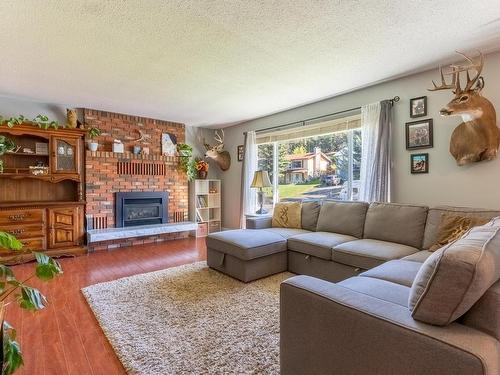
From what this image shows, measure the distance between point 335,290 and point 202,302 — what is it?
1.58m

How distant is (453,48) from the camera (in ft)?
8.41

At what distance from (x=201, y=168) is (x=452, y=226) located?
4446 millimetres

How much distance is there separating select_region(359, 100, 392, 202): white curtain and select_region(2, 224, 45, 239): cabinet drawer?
4.53m

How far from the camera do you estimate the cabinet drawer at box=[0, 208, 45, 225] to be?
3.70 metres

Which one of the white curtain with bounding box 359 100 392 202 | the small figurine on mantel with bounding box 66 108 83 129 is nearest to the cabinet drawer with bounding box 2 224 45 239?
the small figurine on mantel with bounding box 66 108 83 129

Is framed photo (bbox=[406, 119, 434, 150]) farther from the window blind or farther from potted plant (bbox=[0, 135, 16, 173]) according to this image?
potted plant (bbox=[0, 135, 16, 173])

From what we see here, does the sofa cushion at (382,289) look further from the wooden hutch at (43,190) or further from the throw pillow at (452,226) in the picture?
the wooden hutch at (43,190)

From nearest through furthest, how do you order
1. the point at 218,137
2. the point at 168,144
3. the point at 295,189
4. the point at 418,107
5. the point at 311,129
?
the point at 418,107, the point at 311,129, the point at 295,189, the point at 168,144, the point at 218,137

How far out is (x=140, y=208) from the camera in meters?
5.12

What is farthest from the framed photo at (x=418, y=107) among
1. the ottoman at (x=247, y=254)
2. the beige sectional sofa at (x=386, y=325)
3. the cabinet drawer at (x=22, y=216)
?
the cabinet drawer at (x=22, y=216)

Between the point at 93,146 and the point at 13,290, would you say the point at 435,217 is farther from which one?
the point at 93,146

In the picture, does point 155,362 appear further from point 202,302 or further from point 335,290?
point 335,290

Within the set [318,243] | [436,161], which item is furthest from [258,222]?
[436,161]

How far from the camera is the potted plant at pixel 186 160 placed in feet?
18.2
